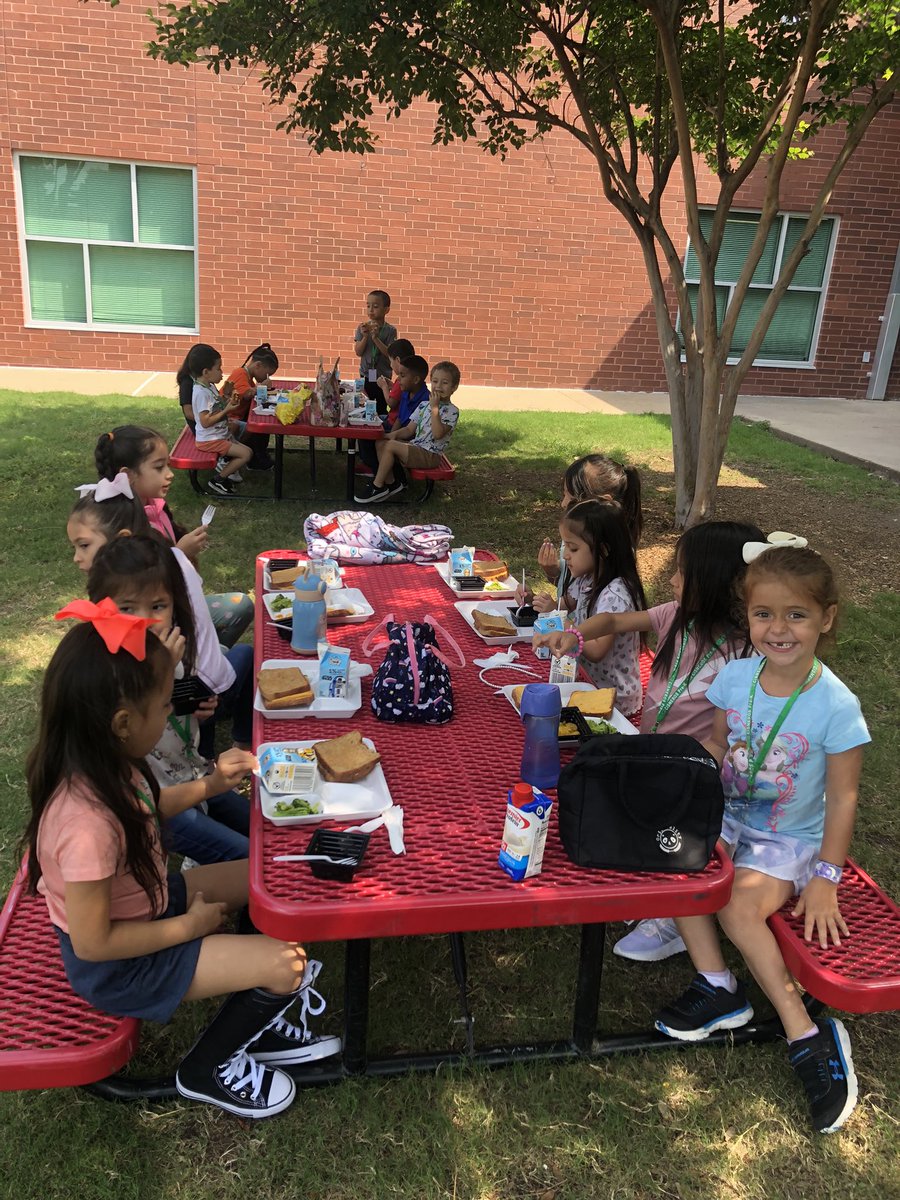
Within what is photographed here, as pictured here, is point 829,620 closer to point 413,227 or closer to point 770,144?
point 770,144

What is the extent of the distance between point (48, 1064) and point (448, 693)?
1.40 meters

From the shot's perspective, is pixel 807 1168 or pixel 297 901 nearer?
pixel 297 901

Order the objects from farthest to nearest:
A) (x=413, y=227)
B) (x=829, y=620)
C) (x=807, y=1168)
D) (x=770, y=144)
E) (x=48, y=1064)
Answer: (x=413, y=227) < (x=770, y=144) < (x=829, y=620) < (x=807, y=1168) < (x=48, y=1064)

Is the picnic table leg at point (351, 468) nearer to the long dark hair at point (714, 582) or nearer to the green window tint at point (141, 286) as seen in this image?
the long dark hair at point (714, 582)

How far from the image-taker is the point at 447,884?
80.9 inches

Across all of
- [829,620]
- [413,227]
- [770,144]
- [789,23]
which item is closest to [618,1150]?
[829,620]

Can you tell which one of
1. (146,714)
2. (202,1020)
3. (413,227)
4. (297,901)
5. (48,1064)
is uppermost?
(413,227)

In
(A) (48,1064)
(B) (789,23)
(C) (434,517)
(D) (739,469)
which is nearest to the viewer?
(A) (48,1064)

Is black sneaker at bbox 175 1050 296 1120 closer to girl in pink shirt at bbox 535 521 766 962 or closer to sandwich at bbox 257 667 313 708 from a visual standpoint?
sandwich at bbox 257 667 313 708

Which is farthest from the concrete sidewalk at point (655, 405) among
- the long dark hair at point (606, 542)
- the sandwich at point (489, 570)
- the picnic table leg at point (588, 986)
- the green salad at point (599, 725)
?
the picnic table leg at point (588, 986)

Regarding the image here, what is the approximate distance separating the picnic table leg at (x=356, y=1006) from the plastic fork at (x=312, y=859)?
10.2 inches

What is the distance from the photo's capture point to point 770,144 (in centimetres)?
798

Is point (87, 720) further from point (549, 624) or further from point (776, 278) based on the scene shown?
point (776, 278)

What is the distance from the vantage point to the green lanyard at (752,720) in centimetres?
252
